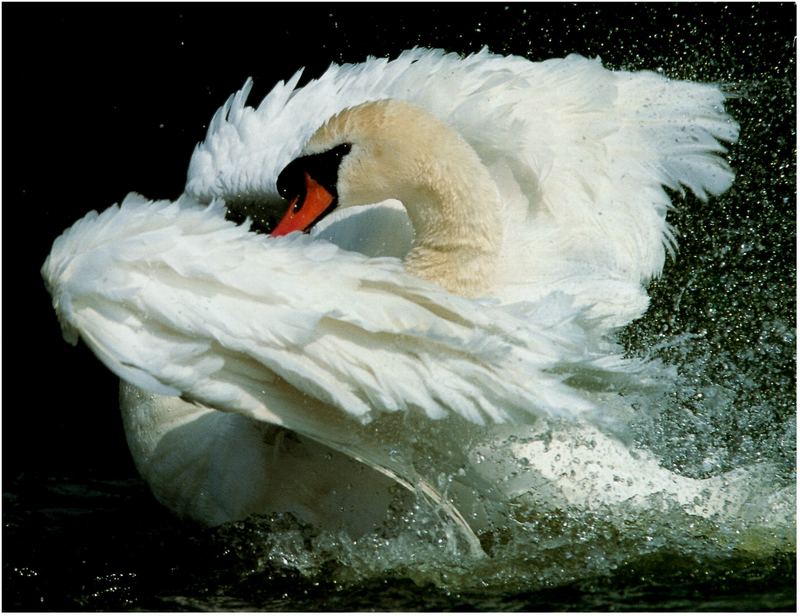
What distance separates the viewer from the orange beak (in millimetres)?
4127

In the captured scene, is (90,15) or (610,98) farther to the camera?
(90,15)

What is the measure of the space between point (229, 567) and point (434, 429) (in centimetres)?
86

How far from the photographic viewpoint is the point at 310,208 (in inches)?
164

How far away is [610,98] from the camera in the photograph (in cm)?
451

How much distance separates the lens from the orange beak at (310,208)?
413 centimetres

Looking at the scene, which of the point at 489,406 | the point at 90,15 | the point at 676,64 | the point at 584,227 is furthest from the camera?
the point at 90,15

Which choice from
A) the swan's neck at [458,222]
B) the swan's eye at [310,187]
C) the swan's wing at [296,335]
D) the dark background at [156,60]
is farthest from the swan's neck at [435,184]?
the dark background at [156,60]

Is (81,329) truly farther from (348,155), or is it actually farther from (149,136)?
(149,136)

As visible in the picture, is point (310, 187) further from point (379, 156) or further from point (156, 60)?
point (156, 60)

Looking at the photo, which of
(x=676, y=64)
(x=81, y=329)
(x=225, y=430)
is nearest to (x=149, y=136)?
(x=676, y=64)

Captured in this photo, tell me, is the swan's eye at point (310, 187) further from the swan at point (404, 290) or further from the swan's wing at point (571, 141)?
the swan's wing at point (571, 141)

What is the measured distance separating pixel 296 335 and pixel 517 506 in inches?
36.1

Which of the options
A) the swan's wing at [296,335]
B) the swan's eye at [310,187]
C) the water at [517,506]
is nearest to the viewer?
the swan's wing at [296,335]

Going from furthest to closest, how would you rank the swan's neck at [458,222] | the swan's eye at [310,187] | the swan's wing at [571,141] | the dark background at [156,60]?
the dark background at [156,60] < the swan's wing at [571,141] < the swan's eye at [310,187] < the swan's neck at [458,222]
